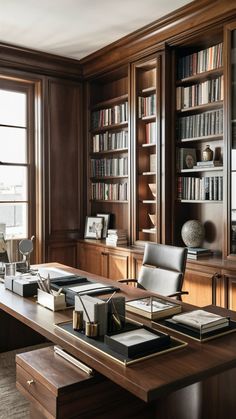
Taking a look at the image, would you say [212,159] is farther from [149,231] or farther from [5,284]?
[5,284]

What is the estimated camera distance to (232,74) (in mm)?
3311

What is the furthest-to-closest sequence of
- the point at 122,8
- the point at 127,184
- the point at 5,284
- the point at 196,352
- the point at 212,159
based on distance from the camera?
1. the point at 127,184
2. the point at 212,159
3. the point at 122,8
4. the point at 5,284
5. the point at 196,352

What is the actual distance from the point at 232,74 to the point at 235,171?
766 millimetres

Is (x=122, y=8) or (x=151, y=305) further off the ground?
(x=122, y=8)

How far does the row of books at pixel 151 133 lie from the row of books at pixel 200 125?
0.27 meters

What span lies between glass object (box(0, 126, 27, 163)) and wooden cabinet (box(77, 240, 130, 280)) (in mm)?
1207

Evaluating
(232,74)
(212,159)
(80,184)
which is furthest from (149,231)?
(232,74)

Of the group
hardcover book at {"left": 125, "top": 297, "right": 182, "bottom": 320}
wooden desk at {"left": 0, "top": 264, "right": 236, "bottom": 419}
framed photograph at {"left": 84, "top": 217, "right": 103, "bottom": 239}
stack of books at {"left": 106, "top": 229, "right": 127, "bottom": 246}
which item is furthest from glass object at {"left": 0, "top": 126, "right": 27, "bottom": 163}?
hardcover book at {"left": 125, "top": 297, "right": 182, "bottom": 320}

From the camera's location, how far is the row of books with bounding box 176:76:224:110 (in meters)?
3.57

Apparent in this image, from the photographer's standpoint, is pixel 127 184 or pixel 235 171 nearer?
pixel 235 171

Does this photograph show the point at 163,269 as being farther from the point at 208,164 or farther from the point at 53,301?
the point at 208,164

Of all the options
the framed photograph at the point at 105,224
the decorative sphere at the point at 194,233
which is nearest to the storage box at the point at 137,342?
the decorative sphere at the point at 194,233

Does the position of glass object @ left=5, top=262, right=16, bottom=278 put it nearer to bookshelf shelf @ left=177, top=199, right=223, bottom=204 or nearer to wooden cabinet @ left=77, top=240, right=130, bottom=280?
wooden cabinet @ left=77, top=240, right=130, bottom=280

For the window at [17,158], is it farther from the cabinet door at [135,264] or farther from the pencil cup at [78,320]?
the pencil cup at [78,320]
